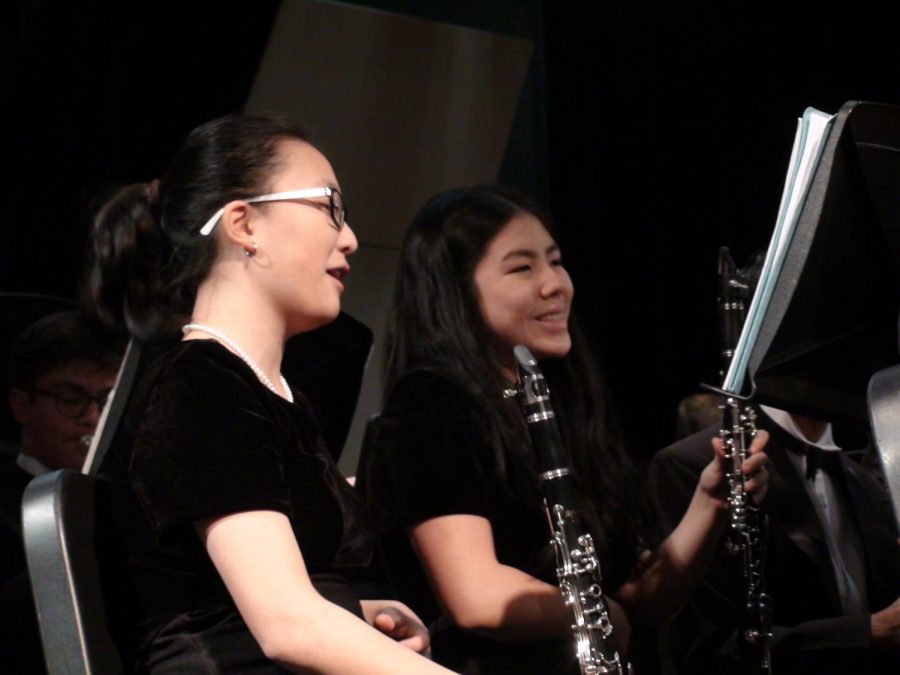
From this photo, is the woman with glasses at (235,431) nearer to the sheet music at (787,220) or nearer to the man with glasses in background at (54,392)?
the sheet music at (787,220)

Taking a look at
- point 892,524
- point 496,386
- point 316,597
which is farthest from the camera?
point 892,524

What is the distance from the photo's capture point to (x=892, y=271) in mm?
1484

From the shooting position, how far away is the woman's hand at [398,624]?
1609 millimetres

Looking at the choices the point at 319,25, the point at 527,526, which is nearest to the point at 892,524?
the point at 527,526

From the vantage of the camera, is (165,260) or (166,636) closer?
(166,636)

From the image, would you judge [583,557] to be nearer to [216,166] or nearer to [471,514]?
[471,514]

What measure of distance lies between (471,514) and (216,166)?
680 mm

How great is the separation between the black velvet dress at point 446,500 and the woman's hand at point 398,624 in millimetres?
298

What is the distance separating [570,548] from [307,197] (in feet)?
1.98

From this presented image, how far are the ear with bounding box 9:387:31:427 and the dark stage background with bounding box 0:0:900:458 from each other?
30 cm

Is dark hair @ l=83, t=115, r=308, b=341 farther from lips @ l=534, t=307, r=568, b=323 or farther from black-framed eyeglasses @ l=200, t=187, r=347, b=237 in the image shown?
lips @ l=534, t=307, r=568, b=323

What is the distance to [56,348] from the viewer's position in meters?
2.52

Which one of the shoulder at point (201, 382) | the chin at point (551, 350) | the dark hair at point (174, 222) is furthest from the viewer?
the chin at point (551, 350)

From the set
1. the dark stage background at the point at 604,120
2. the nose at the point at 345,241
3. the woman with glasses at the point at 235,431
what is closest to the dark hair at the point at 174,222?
the woman with glasses at the point at 235,431
